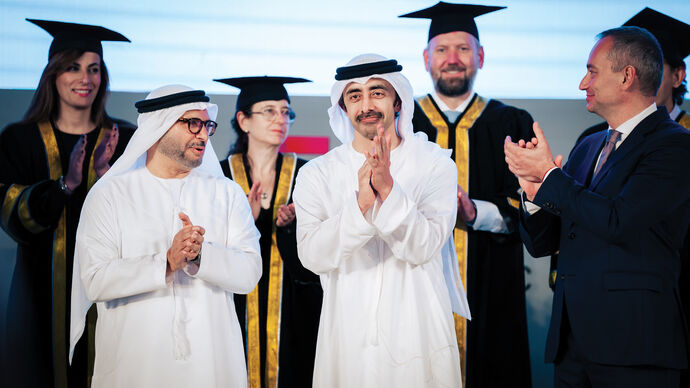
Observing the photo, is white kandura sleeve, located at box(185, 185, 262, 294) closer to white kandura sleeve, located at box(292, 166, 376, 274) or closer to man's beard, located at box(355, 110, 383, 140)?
white kandura sleeve, located at box(292, 166, 376, 274)

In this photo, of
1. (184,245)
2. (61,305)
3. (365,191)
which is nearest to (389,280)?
(365,191)

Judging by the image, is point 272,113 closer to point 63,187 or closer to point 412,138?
point 63,187

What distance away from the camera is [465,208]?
405 cm

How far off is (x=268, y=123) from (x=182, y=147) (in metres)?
1.32

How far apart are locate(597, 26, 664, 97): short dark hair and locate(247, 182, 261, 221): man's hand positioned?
2.21m

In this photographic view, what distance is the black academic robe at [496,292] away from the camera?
170 inches

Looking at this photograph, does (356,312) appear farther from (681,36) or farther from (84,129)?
(681,36)

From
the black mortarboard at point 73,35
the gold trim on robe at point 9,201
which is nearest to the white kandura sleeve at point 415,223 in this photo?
the gold trim on robe at point 9,201

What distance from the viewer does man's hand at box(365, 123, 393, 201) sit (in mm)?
2820

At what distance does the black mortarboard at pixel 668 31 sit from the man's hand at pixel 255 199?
2581 millimetres

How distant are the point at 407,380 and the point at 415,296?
0.36m

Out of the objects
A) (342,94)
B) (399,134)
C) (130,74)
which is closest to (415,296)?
(399,134)

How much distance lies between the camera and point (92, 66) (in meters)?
4.52

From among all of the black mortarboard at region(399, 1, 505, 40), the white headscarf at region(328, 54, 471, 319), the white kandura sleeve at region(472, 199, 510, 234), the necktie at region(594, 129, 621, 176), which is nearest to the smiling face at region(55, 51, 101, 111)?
the white headscarf at region(328, 54, 471, 319)
